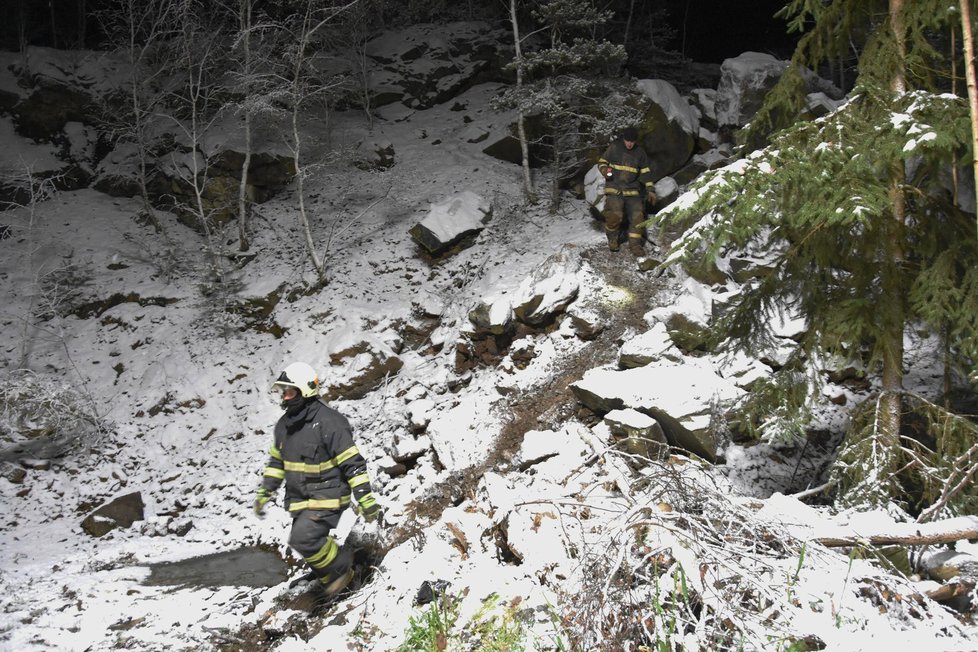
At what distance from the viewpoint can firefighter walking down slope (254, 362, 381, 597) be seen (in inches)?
192

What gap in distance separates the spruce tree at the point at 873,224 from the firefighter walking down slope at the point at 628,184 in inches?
201

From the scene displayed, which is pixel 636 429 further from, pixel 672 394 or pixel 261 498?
pixel 261 498

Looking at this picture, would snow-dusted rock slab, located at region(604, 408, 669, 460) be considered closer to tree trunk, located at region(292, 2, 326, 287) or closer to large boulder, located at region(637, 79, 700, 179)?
large boulder, located at region(637, 79, 700, 179)

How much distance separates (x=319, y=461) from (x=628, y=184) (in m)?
7.38

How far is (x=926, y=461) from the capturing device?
13.1 feet

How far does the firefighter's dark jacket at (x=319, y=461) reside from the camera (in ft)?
16.1

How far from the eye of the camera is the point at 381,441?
9.00 m

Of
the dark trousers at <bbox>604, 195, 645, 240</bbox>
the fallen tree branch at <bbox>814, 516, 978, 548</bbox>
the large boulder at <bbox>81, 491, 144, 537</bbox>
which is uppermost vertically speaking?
the fallen tree branch at <bbox>814, 516, 978, 548</bbox>

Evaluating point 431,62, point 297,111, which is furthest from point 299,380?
point 431,62

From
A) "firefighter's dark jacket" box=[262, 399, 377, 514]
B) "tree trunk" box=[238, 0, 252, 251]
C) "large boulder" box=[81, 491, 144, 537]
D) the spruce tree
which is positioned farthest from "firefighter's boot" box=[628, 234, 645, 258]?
"large boulder" box=[81, 491, 144, 537]

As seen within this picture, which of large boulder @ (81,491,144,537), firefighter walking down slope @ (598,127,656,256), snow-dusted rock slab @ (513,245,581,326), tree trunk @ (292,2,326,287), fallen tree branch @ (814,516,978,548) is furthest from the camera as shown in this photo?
tree trunk @ (292,2,326,287)

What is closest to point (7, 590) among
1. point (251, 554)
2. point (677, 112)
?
point (251, 554)

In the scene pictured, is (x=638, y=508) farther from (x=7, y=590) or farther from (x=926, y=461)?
(x=7, y=590)

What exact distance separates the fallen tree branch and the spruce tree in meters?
0.23
